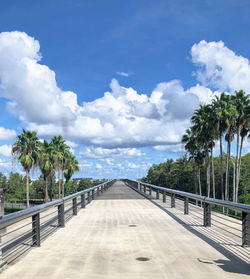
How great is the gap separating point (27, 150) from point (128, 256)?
46.0 m

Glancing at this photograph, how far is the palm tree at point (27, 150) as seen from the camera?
156ft

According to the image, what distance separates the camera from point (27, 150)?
48.8 metres

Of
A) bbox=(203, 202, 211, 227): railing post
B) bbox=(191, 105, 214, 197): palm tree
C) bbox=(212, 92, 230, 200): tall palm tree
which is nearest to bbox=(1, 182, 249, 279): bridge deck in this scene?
bbox=(203, 202, 211, 227): railing post

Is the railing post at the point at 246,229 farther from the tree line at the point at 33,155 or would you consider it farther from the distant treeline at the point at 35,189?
the distant treeline at the point at 35,189

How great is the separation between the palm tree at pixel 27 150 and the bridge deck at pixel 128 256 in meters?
41.5

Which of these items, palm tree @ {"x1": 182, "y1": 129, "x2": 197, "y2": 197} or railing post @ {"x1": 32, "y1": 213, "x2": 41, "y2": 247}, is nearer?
railing post @ {"x1": 32, "y1": 213, "x2": 41, "y2": 247}

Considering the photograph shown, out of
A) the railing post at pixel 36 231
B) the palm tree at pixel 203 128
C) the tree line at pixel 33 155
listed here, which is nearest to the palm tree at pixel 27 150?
the tree line at pixel 33 155

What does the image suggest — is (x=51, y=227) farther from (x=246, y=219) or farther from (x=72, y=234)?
(x=246, y=219)

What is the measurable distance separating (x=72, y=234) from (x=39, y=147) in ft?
145

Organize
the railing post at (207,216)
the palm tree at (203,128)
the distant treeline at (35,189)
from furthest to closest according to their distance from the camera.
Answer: the distant treeline at (35,189) → the palm tree at (203,128) → the railing post at (207,216)

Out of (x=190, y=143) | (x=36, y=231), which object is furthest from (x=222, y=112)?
(x=36, y=231)

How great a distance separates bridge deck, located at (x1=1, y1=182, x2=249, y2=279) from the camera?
4.65 metres

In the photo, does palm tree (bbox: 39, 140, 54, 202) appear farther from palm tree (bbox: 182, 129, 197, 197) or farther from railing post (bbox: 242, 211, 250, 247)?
railing post (bbox: 242, 211, 250, 247)

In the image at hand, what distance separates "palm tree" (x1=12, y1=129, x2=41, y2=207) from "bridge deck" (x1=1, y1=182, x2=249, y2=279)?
41.5m
